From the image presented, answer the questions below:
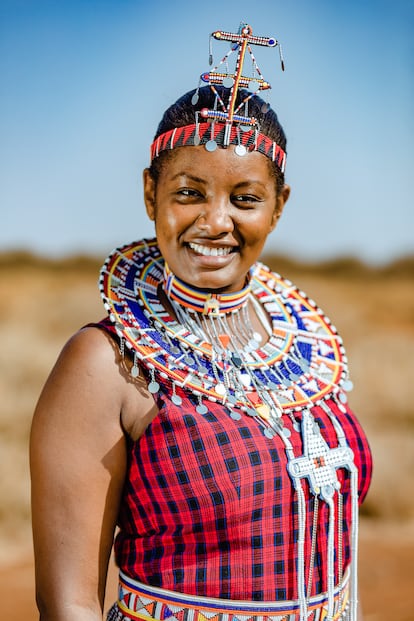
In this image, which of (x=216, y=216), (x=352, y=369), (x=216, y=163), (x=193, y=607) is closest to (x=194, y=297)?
(x=216, y=216)

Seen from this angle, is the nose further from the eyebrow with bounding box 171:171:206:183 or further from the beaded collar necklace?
the beaded collar necklace

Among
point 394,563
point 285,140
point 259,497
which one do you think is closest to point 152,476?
point 259,497

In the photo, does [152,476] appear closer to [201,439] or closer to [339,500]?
[201,439]

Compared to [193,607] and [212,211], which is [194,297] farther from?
[193,607]

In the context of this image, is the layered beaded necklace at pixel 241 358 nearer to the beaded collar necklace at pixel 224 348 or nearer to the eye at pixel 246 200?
the beaded collar necklace at pixel 224 348

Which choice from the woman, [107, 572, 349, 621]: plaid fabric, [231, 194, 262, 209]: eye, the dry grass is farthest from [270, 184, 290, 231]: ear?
the dry grass

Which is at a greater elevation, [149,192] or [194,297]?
[149,192]

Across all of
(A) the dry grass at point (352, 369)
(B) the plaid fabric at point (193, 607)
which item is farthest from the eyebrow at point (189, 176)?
(A) the dry grass at point (352, 369)

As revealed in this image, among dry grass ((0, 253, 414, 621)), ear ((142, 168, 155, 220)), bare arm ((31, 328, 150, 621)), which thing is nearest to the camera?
bare arm ((31, 328, 150, 621))

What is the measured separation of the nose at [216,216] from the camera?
1.94 metres

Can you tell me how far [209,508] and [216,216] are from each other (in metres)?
0.72

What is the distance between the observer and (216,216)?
1.94m

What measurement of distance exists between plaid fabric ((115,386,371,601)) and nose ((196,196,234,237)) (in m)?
0.43

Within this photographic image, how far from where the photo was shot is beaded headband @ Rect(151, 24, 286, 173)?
1.94 meters
